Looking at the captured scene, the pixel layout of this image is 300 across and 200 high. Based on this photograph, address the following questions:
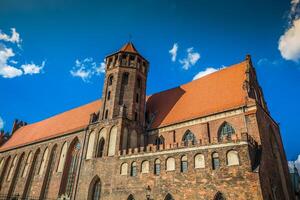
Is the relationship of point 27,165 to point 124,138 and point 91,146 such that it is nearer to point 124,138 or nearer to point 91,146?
point 91,146

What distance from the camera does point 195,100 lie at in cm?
2466

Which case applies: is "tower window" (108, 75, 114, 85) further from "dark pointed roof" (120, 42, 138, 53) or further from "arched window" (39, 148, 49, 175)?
"arched window" (39, 148, 49, 175)

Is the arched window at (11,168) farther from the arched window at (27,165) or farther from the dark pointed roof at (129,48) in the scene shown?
the dark pointed roof at (129,48)

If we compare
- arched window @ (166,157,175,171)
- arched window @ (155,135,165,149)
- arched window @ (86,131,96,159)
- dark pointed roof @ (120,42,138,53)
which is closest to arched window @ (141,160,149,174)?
arched window @ (166,157,175,171)

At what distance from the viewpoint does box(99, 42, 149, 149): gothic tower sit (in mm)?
24109

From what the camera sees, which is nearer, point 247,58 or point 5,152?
point 247,58

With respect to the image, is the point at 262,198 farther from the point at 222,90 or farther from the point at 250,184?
the point at 222,90

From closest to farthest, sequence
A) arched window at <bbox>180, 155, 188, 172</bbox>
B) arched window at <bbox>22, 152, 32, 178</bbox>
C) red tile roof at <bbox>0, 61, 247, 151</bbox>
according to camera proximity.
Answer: arched window at <bbox>180, 155, 188, 172</bbox>, red tile roof at <bbox>0, 61, 247, 151</bbox>, arched window at <bbox>22, 152, 32, 178</bbox>

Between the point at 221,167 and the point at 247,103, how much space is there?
20.4 ft

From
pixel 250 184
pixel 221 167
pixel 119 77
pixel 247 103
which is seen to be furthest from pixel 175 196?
pixel 119 77

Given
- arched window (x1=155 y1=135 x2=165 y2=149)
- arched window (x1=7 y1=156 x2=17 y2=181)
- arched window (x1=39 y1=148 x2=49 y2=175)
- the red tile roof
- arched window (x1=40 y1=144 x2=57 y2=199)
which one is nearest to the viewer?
the red tile roof

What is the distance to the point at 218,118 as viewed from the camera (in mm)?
20234

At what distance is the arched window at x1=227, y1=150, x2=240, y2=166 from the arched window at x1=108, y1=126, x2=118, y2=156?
10.7m

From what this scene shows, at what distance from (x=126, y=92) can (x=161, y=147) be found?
8863mm
